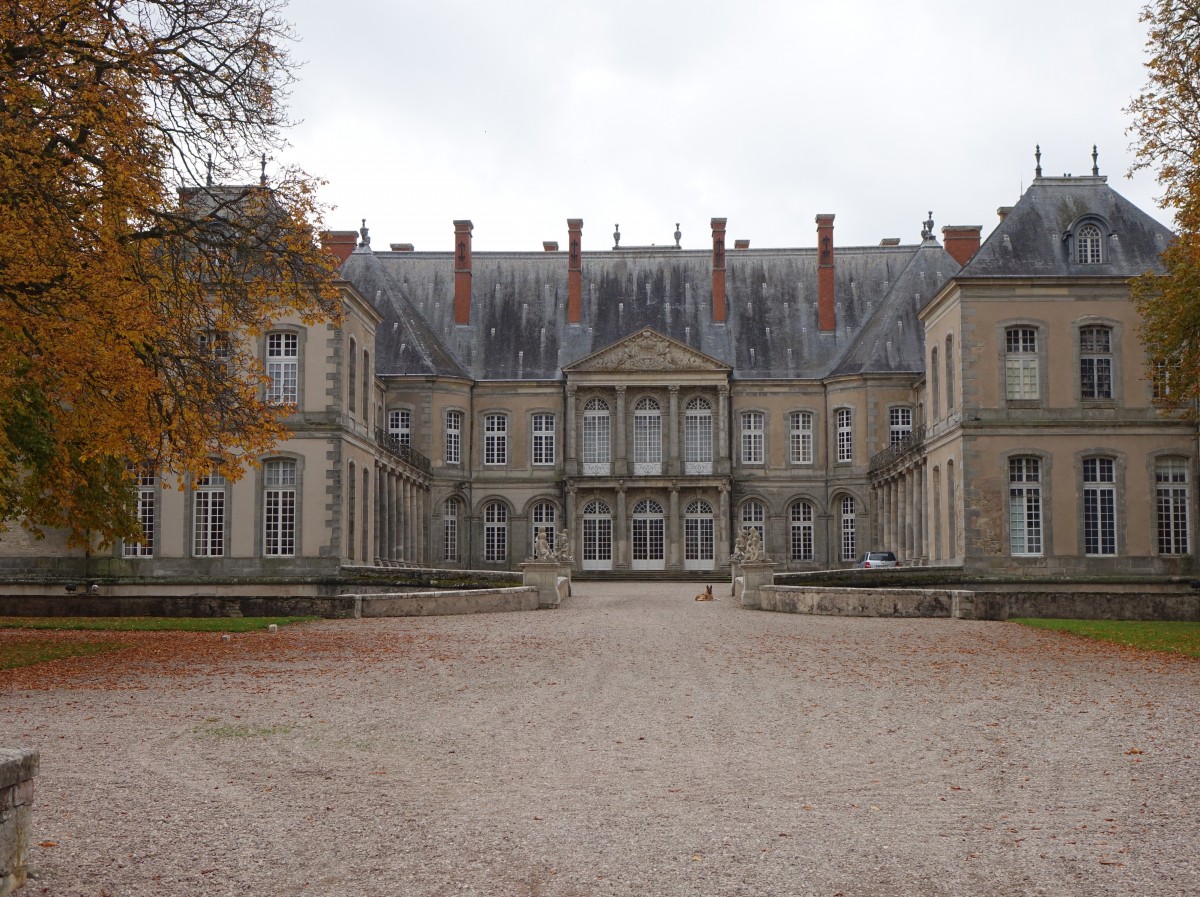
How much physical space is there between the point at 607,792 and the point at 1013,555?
22753 mm

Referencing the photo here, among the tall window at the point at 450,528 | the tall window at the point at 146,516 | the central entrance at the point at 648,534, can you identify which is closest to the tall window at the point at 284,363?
the tall window at the point at 146,516

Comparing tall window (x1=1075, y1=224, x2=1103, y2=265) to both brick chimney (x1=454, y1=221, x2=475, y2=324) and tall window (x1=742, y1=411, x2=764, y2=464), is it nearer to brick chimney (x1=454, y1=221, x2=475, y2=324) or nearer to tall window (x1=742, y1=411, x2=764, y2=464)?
tall window (x1=742, y1=411, x2=764, y2=464)

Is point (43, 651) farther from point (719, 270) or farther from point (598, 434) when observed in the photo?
point (719, 270)

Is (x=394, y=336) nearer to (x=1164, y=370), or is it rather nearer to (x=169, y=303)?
(x=1164, y=370)

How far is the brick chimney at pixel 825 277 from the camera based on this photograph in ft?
138

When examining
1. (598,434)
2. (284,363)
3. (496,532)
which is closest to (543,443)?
(598,434)

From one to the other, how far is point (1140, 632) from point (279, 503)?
1825 cm

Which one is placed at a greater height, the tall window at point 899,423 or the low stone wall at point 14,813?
the tall window at point 899,423

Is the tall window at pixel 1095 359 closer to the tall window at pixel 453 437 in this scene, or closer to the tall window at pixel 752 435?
the tall window at pixel 752 435

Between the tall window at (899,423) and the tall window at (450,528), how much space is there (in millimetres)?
13523

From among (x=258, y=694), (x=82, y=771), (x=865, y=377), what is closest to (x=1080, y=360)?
(x=865, y=377)

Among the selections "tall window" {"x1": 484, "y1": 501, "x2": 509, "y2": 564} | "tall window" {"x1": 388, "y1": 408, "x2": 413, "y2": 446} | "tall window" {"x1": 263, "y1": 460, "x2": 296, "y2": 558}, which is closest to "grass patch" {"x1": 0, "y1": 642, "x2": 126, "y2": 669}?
"tall window" {"x1": 263, "y1": 460, "x2": 296, "y2": 558}

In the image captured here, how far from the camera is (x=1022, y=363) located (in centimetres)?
2814

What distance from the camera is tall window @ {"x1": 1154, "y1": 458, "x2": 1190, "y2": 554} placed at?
89.9ft
